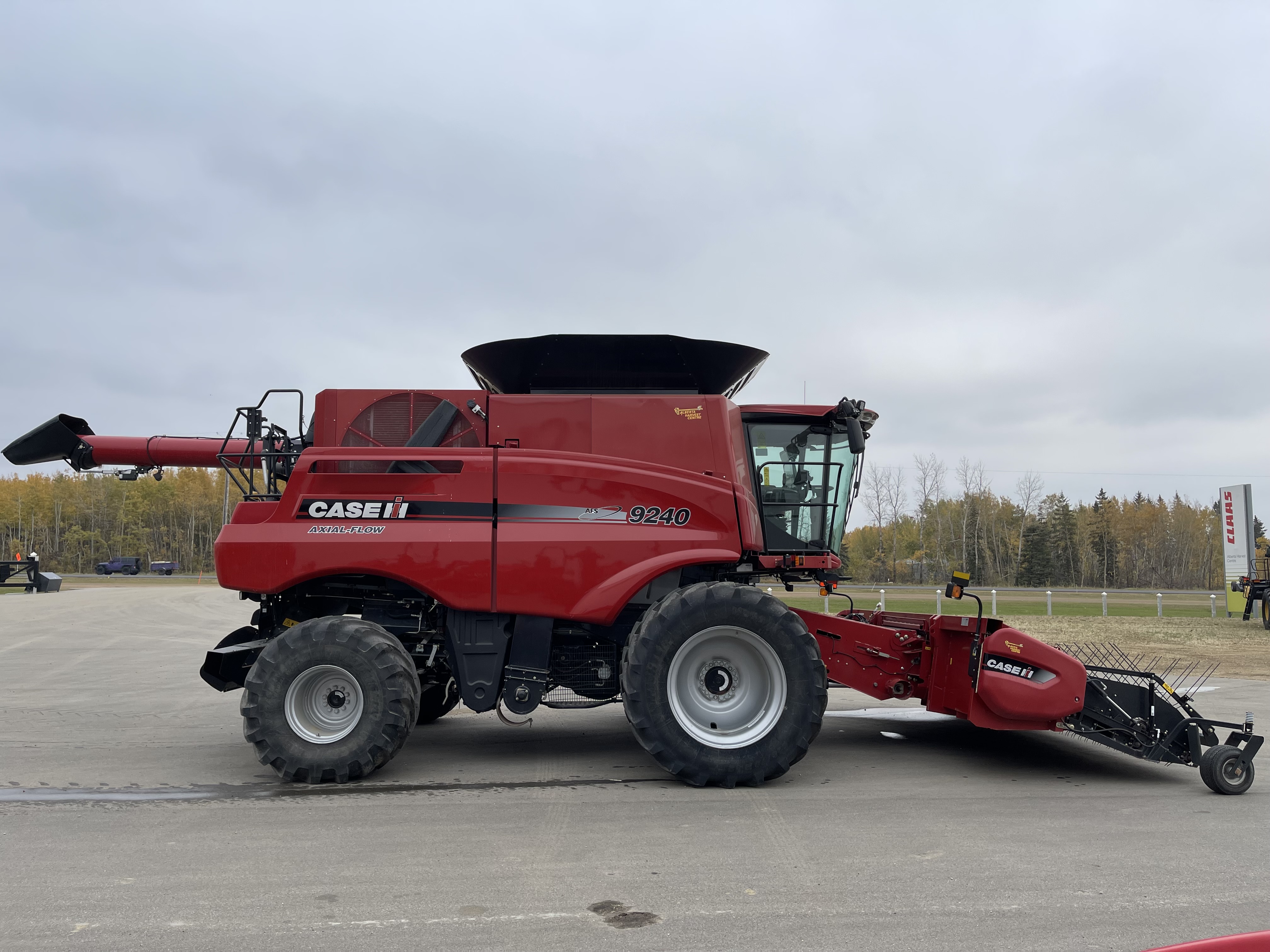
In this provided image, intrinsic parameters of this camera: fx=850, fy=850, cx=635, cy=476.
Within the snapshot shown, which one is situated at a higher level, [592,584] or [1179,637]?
[592,584]

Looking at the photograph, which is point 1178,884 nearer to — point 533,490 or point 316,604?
point 533,490

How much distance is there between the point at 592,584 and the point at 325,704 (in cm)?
209

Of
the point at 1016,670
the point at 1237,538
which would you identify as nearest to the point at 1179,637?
the point at 1237,538

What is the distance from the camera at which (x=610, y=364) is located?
22.5 feet

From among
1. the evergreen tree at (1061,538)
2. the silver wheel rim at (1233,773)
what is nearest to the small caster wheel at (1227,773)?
the silver wheel rim at (1233,773)


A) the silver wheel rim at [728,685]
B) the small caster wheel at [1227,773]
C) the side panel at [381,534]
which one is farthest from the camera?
the side panel at [381,534]

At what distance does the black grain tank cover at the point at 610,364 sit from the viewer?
22.1ft

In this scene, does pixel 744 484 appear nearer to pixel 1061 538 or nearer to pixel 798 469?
pixel 798 469

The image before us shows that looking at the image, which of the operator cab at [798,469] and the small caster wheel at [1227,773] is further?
the operator cab at [798,469]

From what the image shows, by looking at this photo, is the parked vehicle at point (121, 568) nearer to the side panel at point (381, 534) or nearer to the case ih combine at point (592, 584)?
the case ih combine at point (592, 584)

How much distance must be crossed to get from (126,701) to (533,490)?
21.7ft

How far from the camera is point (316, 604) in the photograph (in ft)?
22.4

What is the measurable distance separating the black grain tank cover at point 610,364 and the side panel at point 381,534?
0.90 metres

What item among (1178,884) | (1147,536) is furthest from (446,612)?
(1147,536)
